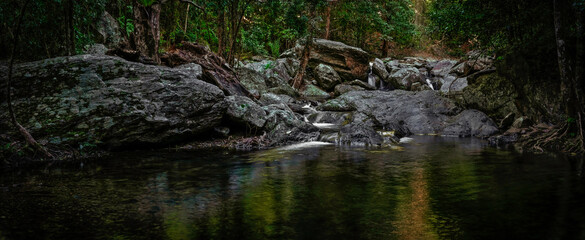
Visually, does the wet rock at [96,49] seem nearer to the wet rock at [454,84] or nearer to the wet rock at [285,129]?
the wet rock at [285,129]

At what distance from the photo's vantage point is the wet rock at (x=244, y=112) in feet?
36.2

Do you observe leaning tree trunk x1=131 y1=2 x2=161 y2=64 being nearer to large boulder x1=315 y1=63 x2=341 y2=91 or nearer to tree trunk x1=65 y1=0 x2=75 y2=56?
tree trunk x1=65 y1=0 x2=75 y2=56

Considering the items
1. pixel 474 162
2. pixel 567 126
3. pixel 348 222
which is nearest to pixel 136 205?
pixel 348 222

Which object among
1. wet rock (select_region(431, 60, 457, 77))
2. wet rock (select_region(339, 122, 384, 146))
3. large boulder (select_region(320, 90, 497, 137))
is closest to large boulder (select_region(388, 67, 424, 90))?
wet rock (select_region(431, 60, 457, 77))

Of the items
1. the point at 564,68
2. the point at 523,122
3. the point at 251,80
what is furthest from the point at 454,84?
the point at 564,68

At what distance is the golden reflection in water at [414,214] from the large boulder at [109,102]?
618 cm

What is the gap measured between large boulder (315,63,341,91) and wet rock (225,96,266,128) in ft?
41.4

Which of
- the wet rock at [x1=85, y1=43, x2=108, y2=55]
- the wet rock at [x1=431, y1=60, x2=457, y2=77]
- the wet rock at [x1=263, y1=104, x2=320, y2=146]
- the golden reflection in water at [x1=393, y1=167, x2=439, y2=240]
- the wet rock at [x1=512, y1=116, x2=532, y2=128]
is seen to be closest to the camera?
the golden reflection in water at [x1=393, y1=167, x2=439, y2=240]

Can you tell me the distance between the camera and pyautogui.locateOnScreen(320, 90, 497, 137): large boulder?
44.4 feet

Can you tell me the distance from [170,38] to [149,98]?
28.7 ft

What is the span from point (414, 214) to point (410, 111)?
37.7 ft

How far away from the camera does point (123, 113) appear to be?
8898 mm

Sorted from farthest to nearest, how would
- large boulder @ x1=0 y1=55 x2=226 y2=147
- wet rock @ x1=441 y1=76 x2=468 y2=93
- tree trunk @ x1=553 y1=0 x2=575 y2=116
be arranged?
wet rock @ x1=441 y1=76 x2=468 y2=93
tree trunk @ x1=553 y1=0 x2=575 y2=116
large boulder @ x1=0 y1=55 x2=226 y2=147

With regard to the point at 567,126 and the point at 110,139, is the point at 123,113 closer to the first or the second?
the point at 110,139
